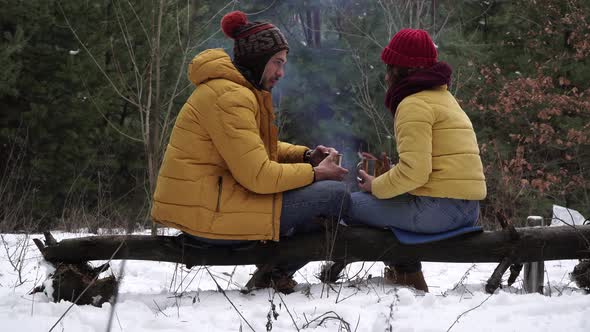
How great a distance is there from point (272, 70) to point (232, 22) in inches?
12.4

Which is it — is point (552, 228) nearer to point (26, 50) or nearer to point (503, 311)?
point (503, 311)

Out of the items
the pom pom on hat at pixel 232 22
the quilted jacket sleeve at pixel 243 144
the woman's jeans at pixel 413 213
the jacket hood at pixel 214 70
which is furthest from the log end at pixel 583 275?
the pom pom on hat at pixel 232 22

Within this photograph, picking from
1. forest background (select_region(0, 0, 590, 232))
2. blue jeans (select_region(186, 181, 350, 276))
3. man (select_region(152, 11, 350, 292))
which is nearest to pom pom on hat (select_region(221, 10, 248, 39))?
man (select_region(152, 11, 350, 292))

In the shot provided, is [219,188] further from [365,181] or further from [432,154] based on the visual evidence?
[432,154]

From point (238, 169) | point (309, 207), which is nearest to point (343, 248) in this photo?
point (309, 207)

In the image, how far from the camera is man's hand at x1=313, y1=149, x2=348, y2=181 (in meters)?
3.42

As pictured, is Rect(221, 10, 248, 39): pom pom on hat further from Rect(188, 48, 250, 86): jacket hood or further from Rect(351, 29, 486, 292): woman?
Rect(351, 29, 486, 292): woman

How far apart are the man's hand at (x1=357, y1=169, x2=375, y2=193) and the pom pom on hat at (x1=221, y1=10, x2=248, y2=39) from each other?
3.13ft

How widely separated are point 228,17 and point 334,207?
3.56ft

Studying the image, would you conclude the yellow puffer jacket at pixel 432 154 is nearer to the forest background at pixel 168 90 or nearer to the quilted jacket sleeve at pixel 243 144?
the quilted jacket sleeve at pixel 243 144

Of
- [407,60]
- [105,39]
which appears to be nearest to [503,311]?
[407,60]

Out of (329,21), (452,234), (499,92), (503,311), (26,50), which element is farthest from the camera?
(329,21)

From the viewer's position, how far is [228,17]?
11.3ft

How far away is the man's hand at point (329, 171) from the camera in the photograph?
342 cm
